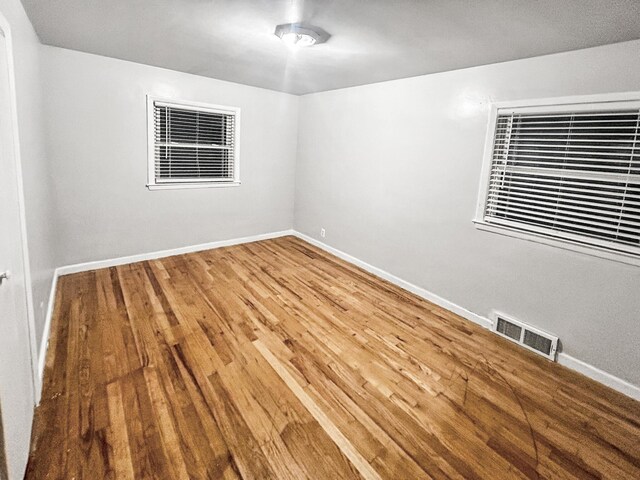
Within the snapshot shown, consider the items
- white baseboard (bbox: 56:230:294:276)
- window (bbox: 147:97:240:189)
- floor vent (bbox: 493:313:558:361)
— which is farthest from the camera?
window (bbox: 147:97:240:189)

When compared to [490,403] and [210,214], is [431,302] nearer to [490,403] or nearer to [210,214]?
[490,403]

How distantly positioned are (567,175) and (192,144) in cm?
421

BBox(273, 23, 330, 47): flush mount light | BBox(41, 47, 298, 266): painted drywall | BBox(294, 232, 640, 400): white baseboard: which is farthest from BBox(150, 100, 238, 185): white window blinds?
BBox(273, 23, 330, 47): flush mount light

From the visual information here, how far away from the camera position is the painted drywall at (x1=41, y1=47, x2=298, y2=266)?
11.4ft

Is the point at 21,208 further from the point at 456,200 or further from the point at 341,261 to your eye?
the point at 341,261

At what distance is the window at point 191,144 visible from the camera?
13.6 feet

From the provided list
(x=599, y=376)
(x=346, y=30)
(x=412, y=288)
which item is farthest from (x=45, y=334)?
(x=599, y=376)

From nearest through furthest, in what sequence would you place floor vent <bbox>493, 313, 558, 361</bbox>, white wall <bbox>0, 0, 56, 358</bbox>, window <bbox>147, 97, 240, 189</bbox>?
white wall <bbox>0, 0, 56, 358</bbox>
floor vent <bbox>493, 313, 558, 361</bbox>
window <bbox>147, 97, 240, 189</bbox>

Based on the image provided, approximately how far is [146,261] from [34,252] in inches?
78.7

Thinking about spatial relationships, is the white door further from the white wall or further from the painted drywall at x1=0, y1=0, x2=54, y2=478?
the white wall

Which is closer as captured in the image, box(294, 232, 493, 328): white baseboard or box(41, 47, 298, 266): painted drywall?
box(294, 232, 493, 328): white baseboard

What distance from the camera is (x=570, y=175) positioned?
2.53m

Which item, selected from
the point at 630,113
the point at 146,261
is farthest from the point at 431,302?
the point at 146,261

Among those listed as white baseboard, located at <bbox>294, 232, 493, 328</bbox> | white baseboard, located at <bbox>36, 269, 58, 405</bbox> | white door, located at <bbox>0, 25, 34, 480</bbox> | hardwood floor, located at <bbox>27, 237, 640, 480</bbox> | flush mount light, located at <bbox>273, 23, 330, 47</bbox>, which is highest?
flush mount light, located at <bbox>273, 23, 330, 47</bbox>
